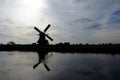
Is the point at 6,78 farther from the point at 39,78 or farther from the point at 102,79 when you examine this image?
the point at 102,79

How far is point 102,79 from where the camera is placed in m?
21.9

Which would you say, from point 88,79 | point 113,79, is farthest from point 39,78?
point 113,79

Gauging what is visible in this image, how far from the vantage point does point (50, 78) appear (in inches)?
922

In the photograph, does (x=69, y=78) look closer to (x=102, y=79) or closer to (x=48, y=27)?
(x=102, y=79)

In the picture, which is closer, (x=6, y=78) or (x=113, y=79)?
(x=113, y=79)

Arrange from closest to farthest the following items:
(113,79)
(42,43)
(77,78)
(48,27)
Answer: (113,79), (77,78), (42,43), (48,27)

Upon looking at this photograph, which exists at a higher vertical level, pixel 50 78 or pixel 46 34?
pixel 46 34

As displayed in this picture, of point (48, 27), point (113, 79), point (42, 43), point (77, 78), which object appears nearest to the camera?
point (113, 79)

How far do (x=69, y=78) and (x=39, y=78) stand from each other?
3.18 meters

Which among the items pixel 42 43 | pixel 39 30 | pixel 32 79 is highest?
pixel 39 30

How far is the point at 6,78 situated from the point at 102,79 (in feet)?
32.5

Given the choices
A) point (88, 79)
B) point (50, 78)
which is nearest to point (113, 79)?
point (88, 79)

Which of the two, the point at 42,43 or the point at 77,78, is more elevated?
the point at 42,43

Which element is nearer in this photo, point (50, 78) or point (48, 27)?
point (50, 78)
